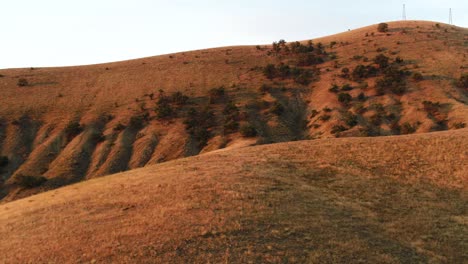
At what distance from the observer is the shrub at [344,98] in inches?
2741

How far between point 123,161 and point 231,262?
42.1 metres

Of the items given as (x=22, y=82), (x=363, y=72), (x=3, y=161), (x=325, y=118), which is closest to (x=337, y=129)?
(x=325, y=118)

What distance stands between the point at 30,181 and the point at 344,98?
51.1 m

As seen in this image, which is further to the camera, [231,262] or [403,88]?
[403,88]

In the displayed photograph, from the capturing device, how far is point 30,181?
46438mm

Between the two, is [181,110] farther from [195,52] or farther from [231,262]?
[231,262]

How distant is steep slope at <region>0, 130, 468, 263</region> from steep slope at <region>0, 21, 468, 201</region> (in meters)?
24.9

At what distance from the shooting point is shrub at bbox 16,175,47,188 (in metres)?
46.3

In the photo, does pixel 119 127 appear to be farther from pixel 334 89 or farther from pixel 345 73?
pixel 345 73

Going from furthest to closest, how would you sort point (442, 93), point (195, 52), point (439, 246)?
point (195, 52)
point (442, 93)
point (439, 246)

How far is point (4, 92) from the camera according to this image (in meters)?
74.4

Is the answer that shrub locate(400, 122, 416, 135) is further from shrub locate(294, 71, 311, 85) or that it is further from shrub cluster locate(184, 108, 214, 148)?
shrub cluster locate(184, 108, 214, 148)

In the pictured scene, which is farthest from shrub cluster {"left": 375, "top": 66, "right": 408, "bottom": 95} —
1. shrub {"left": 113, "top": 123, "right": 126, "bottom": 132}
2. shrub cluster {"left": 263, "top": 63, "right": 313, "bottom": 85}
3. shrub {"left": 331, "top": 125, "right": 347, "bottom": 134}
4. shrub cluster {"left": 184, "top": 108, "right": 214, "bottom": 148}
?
shrub {"left": 113, "top": 123, "right": 126, "bottom": 132}

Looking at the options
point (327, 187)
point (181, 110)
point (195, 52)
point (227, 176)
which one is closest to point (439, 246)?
point (327, 187)
